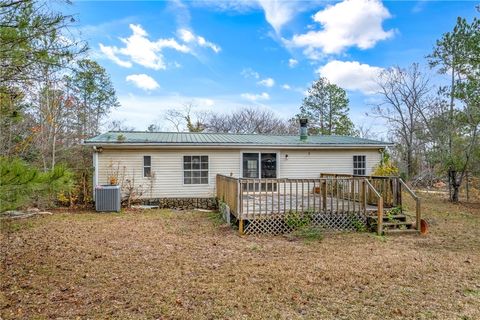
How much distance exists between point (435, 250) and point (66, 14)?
24.9 ft

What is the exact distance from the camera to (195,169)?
12.1 meters

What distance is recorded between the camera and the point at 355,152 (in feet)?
44.0

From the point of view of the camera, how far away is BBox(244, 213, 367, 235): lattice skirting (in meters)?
7.69

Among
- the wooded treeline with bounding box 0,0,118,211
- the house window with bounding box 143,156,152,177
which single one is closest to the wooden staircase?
the wooded treeline with bounding box 0,0,118,211

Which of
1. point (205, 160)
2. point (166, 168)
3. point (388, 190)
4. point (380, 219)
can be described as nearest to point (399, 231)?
point (380, 219)

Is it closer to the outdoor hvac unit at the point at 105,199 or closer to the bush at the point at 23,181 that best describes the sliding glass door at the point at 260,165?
the outdoor hvac unit at the point at 105,199

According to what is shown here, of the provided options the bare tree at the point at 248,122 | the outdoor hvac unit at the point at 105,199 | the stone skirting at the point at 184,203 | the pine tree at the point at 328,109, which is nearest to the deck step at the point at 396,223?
the stone skirting at the point at 184,203

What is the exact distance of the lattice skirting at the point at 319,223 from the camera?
303 inches

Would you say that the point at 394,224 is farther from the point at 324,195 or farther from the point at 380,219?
the point at 324,195

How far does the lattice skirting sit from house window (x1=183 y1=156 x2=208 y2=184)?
447cm

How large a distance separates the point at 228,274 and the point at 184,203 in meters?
7.37

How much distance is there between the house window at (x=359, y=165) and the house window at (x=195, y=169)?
652 centimetres

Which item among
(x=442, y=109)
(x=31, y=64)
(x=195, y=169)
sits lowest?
(x=195, y=169)

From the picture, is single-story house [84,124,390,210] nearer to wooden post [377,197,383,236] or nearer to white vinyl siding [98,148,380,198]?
white vinyl siding [98,148,380,198]
